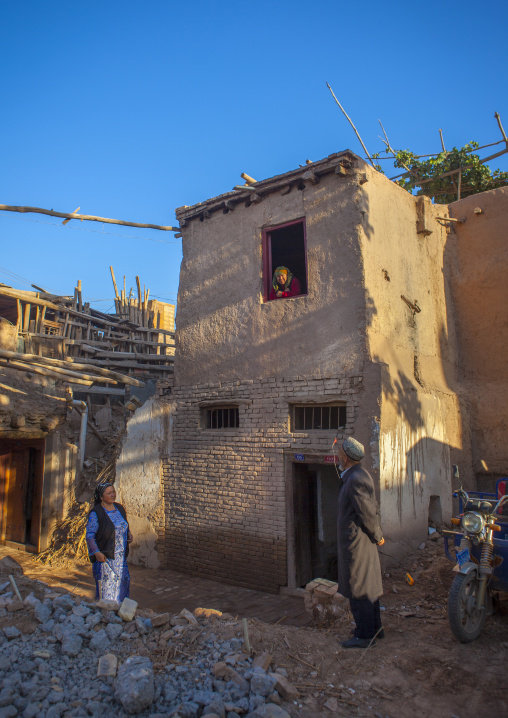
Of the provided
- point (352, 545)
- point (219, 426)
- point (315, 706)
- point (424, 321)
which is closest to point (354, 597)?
point (352, 545)

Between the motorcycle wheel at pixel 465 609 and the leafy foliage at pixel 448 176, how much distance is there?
10327 millimetres

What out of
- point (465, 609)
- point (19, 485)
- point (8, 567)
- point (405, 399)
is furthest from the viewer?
point (19, 485)

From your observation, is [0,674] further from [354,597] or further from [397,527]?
[397,527]


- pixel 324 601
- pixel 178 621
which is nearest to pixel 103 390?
pixel 324 601

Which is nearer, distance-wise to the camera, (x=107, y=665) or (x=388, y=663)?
(x=107, y=665)

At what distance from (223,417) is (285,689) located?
5396mm

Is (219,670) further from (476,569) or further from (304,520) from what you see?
(304,520)

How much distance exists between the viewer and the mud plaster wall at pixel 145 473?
919cm

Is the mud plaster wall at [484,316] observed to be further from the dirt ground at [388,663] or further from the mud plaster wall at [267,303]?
the dirt ground at [388,663]

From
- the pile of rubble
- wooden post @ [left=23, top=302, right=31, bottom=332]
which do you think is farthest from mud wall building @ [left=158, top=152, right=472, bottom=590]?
wooden post @ [left=23, top=302, right=31, bottom=332]

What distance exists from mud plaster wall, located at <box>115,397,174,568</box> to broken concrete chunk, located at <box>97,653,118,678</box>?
17.5 ft

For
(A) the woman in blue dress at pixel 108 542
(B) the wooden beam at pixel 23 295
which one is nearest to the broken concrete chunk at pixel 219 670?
(A) the woman in blue dress at pixel 108 542

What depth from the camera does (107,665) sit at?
148 inches

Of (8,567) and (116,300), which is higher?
(116,300)
